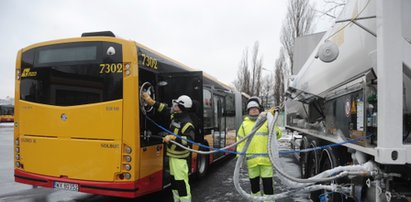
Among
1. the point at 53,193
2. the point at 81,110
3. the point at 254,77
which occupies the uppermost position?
the point at 254,77

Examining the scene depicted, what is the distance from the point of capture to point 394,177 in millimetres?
2756

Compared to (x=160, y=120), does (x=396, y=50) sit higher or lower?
higher

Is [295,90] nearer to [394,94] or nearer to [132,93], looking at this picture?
[132,93]

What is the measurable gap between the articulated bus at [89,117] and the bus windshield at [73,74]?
0.05 ft

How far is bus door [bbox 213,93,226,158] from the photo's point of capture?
31.8 feet

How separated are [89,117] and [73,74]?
758 millimetres

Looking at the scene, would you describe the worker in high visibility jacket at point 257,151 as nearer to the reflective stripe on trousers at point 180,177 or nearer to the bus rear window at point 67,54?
the reflective stripe on trousers at point 180,177

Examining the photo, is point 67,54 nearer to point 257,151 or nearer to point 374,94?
point 257,151

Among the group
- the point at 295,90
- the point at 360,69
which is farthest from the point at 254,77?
the point at 360,69

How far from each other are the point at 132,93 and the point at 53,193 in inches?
139

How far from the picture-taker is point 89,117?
5.09 metres

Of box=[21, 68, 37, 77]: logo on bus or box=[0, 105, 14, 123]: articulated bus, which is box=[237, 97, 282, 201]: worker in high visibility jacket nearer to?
box=[21, 68, 37, 77]: logo on bus

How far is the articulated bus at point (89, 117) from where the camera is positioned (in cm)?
495

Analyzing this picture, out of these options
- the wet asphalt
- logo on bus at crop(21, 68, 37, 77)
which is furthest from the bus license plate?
logo on bus at crop(21, 68, 37, 77)
